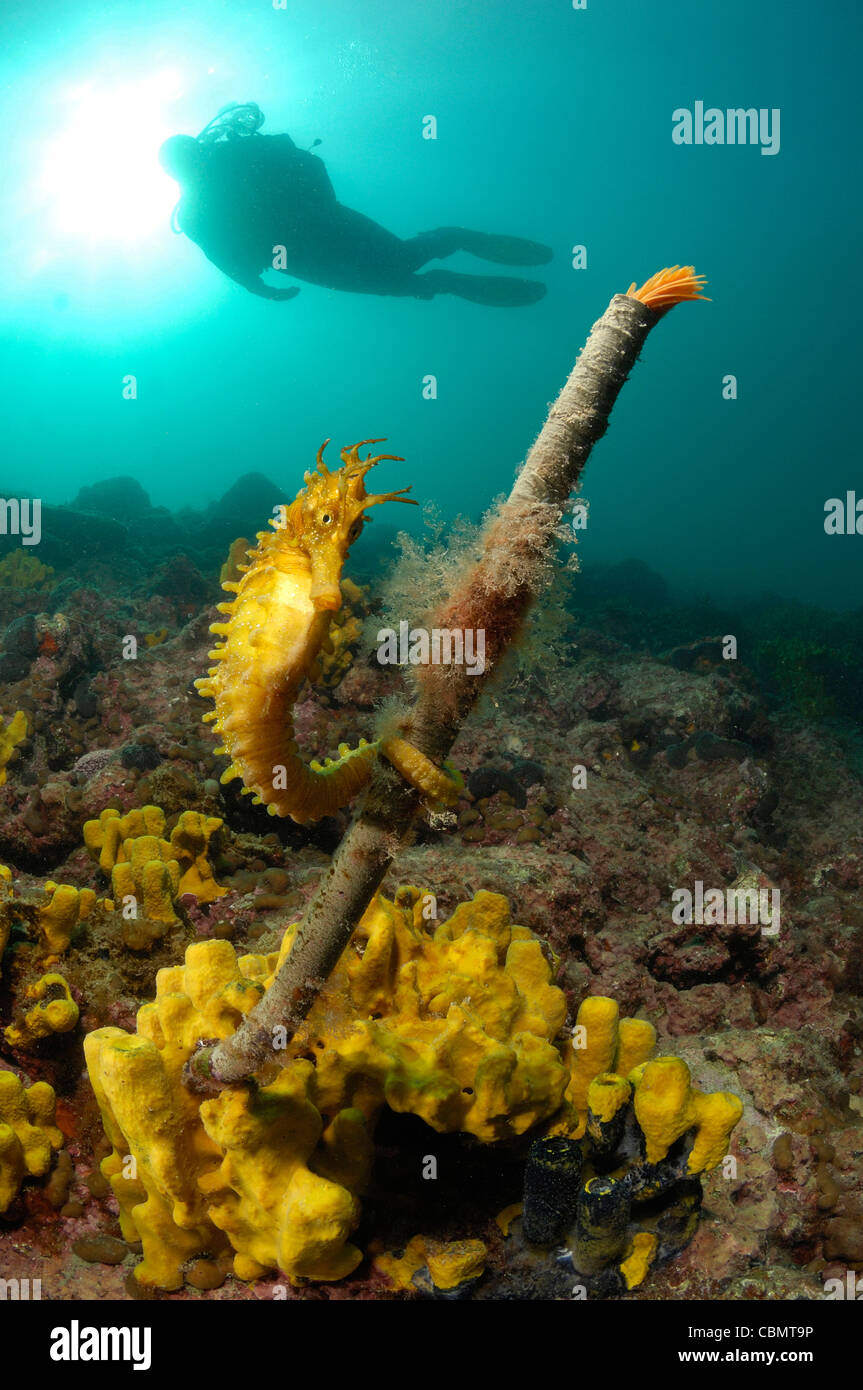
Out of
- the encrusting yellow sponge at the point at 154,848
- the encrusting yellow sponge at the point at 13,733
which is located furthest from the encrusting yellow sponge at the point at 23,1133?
the encrusting yellow sponge at the point at 13,733

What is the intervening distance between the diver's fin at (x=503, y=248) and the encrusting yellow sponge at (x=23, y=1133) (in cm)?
2614

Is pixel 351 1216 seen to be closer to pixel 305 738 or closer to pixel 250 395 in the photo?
pixel 305 738

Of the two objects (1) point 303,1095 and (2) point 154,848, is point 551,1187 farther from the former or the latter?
(2) point 154,848

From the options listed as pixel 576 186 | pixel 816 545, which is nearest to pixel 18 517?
pixel 576 186

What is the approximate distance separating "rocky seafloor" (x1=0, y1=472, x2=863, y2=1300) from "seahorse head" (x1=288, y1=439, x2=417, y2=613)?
0.58 metres

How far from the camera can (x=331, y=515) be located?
4.38ft

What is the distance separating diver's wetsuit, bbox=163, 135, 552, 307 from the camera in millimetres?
17844

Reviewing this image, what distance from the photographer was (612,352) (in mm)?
1264

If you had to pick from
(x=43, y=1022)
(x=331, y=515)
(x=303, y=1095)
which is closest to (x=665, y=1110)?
(x=303, y=1095)

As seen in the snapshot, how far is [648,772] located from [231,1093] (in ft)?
22.3

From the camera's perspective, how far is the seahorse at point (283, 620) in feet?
4.23

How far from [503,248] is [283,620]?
28.0 metres

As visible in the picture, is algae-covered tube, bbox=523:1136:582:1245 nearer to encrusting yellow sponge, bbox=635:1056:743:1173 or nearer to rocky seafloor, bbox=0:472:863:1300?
rocky seafloor, bbox=0:472:863:1300

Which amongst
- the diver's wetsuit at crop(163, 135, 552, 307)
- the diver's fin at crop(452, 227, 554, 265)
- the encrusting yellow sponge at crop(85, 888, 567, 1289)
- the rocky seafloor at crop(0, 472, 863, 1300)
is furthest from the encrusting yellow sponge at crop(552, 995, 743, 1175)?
the diver's fin at crop(452, 227, 554, 265)
